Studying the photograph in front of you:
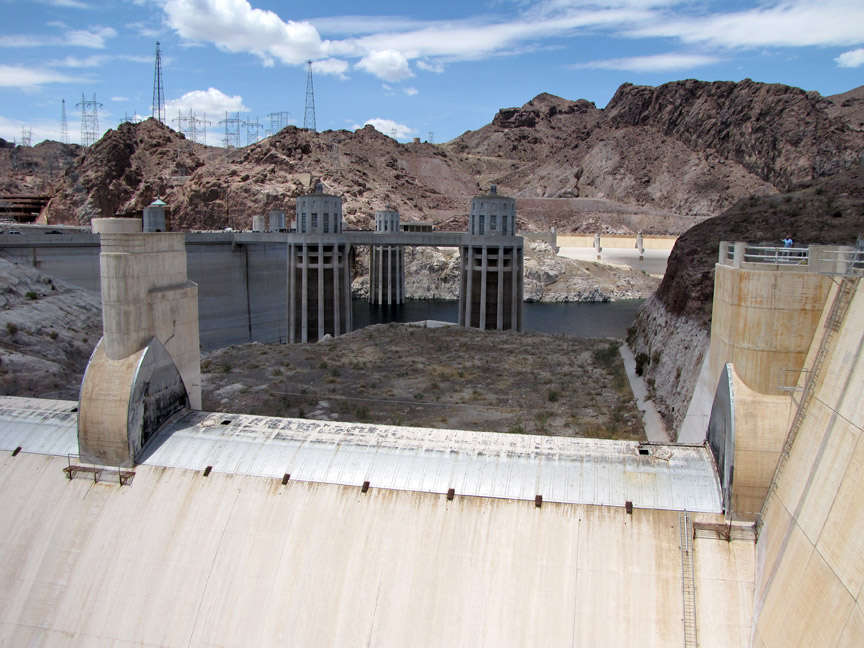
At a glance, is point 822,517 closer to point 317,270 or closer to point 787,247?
point 787,247

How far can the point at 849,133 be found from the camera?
185m

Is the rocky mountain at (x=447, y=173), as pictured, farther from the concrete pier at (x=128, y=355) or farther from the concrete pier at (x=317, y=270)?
the concrete pier at (x=128, y=355)

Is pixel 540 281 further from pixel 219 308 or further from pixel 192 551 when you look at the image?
pixel 192 551

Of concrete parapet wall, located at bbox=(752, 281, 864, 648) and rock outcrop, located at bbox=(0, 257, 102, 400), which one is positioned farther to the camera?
rock outcrop, located at bbox=(0, 257, 102, 400)

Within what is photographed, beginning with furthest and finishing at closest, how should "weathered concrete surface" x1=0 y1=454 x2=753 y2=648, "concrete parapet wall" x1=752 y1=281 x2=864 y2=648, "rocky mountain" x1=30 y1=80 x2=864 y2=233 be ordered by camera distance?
"rocky mountain" x1=30 y1=80 x2=864 y2=233, "weathered concrete surface" x1=0 y1=454 x2=753 y2=648, "concrete parapet wall" x1=752 y1=281 x2=864 y2=648

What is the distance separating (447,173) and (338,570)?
18845 cm

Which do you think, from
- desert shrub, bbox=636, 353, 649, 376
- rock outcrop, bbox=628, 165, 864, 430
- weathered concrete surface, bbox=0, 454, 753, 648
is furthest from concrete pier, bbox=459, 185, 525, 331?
weathered concrete surface, bbox=0, 454, 753, 648

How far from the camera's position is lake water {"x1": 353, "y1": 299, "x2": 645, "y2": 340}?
81.3 m

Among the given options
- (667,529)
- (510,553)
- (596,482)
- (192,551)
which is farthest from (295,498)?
(667,529)

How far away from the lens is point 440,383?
109 ft

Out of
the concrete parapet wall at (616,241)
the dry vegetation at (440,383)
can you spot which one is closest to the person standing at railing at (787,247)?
the dry vegetation at (440,383)

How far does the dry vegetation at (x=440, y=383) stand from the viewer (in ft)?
88.9

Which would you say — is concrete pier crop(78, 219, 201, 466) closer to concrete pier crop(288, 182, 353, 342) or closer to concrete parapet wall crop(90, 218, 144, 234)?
concrete parapet wall crop(90, 218, 144, 234)

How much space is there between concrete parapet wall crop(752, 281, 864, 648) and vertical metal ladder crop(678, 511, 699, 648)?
109 centimetres
